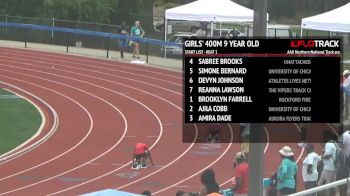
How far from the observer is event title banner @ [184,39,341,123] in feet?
24.5

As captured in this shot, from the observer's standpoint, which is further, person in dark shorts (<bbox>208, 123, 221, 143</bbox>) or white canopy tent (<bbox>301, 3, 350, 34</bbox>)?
white canopy tent (<bbox>301, 3, 350, 34</bbox>)

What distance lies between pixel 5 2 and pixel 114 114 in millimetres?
26209

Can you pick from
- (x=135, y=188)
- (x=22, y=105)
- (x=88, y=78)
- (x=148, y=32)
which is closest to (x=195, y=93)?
(x=135, y=188)

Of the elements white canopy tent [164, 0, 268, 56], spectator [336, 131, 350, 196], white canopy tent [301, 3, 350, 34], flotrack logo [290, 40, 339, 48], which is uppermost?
white canopy tent [164, 0, 268, 56]

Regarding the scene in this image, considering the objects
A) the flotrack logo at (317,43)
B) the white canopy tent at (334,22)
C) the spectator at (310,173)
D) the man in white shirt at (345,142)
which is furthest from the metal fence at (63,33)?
the flotrack logo at (317,43)

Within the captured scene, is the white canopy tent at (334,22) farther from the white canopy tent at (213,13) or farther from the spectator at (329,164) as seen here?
the spectator at (329,164)

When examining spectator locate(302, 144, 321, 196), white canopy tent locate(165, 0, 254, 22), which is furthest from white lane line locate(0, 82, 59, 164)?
spectator locate(302, 144, 321, 196)

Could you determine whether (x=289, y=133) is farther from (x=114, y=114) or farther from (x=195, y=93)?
(x=195, y=93)

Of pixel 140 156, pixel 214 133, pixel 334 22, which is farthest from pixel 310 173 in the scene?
pixel 334 22

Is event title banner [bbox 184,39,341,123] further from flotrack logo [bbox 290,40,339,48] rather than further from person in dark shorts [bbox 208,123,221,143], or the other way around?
person in dark shorts [bbox 208,123,221,143]
